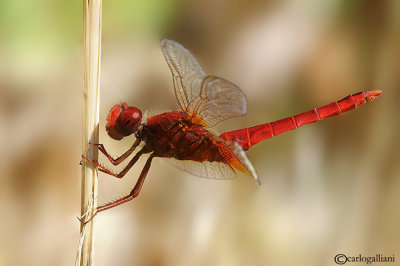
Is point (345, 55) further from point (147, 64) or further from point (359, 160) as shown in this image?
point (147, 64)

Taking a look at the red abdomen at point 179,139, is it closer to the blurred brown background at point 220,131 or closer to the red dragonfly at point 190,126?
the red dragonfly at point 190,126

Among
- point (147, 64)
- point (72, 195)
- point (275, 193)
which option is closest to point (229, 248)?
point (275, 193)

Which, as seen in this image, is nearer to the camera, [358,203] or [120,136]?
[120,136]

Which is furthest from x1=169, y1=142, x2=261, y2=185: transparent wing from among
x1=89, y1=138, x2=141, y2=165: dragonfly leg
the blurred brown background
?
the blurred brown background

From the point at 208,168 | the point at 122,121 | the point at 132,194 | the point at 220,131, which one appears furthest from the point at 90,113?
the point at 220,131

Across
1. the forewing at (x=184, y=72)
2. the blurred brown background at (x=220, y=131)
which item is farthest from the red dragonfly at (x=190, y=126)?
the blurred brown background at (x=220, y=131)

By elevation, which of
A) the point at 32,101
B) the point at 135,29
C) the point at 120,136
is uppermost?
the point at 135,29

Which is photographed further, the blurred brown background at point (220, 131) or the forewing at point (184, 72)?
the blurred brown background at point (220, 131)
